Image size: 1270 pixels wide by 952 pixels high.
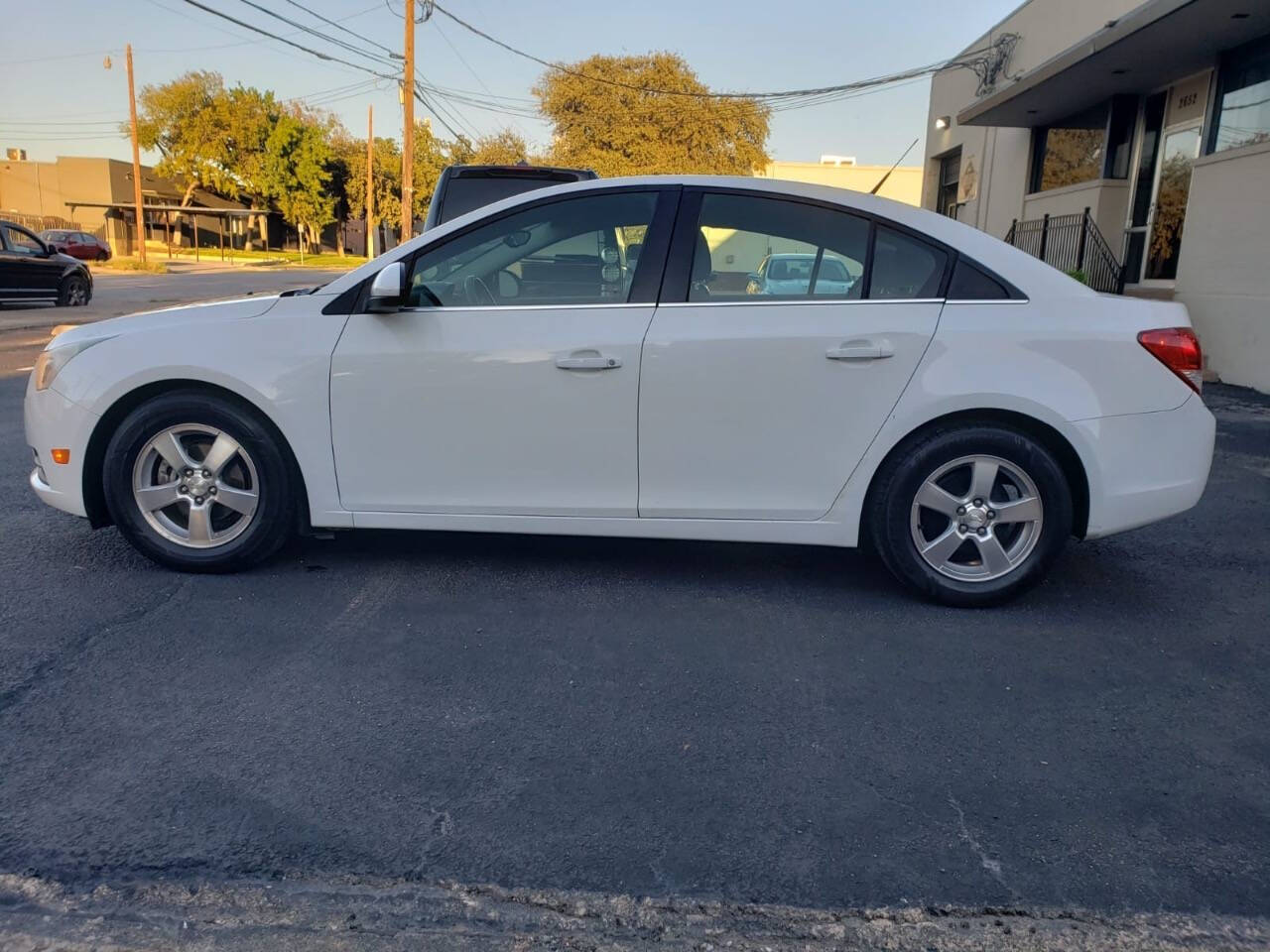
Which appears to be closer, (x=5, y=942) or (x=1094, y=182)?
(x=5, y=942)

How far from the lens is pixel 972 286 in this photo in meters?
4.20

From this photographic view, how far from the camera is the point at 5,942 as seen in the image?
2.19 m

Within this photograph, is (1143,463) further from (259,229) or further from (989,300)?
(259,229)

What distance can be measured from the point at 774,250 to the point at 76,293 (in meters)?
20.5

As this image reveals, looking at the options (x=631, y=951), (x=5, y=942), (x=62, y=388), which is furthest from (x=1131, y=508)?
(x=62, y=388)

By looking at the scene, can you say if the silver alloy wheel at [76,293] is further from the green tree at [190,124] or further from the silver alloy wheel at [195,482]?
the green tree at [190,124]

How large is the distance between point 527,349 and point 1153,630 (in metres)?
2.86

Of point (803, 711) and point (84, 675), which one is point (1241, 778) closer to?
point (803, 711)

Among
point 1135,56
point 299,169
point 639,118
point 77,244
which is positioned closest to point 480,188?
point 1135,56

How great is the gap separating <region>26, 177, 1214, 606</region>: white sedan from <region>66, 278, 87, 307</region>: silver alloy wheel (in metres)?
18.5

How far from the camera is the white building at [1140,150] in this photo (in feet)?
36.6

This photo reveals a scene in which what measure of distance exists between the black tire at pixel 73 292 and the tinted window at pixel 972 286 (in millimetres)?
20677

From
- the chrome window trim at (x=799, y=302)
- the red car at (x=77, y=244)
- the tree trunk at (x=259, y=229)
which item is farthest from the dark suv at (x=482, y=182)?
the tree trunk at (x=259, y=229)

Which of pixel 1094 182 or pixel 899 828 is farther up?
pixel 1094 182
